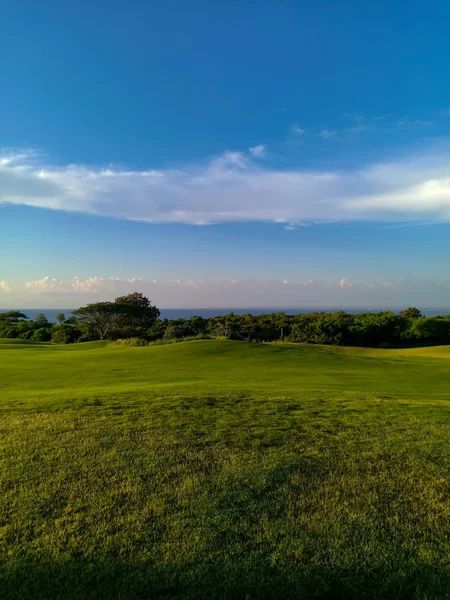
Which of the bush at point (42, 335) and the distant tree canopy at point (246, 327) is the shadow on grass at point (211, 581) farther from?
the bush at point (42, 335)

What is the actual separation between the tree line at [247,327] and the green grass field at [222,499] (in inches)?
1491

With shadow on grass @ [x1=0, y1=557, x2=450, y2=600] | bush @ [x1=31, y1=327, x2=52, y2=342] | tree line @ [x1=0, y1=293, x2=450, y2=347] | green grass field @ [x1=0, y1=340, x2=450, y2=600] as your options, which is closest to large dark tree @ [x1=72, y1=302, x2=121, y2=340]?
tree line @ [x1=0, y1=293, x2=450, y2=347]

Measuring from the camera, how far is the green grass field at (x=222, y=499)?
371 centimetres

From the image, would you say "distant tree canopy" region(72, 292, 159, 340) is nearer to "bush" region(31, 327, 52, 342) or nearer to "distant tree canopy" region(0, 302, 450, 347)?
"distant tree canopy" region(0, 302, 450, 347)

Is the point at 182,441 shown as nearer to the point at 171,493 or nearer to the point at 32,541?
the point at 171,493

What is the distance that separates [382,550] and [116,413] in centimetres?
692

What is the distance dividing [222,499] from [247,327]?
2480 inches

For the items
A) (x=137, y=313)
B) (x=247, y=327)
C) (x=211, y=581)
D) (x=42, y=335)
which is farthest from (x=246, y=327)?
(x=211, y=581)

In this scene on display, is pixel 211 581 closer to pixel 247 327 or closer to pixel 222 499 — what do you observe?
pixel 222 499

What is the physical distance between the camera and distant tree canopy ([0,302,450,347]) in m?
59.9

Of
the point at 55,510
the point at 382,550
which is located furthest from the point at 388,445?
the point at 55,510

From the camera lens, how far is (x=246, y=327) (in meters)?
67.9

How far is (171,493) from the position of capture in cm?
527

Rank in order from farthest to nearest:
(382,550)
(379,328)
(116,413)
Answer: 1. (379,328)
2. (116,413)
3. (382,550)
